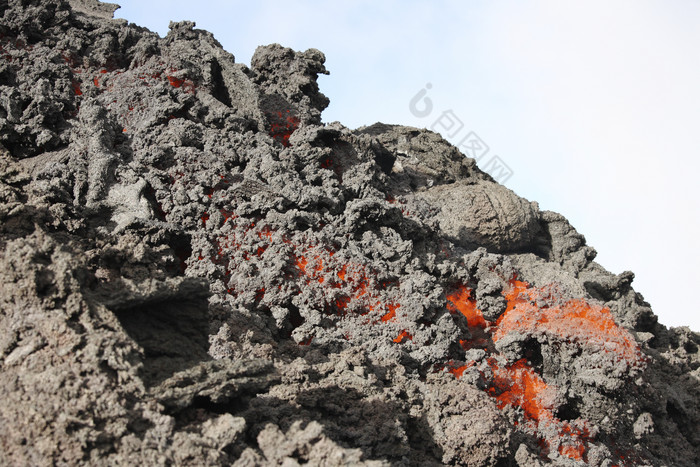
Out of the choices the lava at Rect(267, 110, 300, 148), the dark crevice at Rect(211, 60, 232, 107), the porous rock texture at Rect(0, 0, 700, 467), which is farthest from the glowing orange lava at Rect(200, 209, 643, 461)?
the dark crevice at Rect(211, 60, 232, 107)

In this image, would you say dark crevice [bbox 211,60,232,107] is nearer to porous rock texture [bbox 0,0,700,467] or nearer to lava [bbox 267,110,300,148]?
porous rock texture [bbox 0,0,700,467]

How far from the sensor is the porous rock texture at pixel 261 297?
142 inches

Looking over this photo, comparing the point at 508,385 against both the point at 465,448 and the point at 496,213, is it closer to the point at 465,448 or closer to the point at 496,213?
the point at 465,448

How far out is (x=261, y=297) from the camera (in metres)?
6.21

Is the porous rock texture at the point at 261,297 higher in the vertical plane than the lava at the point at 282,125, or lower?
lower

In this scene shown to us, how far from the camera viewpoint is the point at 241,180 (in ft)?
23.9

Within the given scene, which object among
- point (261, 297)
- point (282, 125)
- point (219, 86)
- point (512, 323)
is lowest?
point (261, 297)

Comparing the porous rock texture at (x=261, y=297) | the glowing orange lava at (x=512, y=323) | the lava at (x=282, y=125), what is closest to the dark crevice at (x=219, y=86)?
the porous rock texture at (x=261, y=297)

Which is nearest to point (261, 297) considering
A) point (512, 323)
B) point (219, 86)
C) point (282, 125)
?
point (512, 323)

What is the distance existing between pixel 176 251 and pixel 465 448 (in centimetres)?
338

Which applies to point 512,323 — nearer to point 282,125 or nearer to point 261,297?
point 261,297

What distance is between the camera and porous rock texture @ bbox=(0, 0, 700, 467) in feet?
11.8

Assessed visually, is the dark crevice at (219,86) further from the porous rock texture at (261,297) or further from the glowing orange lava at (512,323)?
the glowing orange lava at (512,323)

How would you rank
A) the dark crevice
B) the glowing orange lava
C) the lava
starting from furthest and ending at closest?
→ 1. the dark crevice
2. the lava
3. the glowing orange lava
